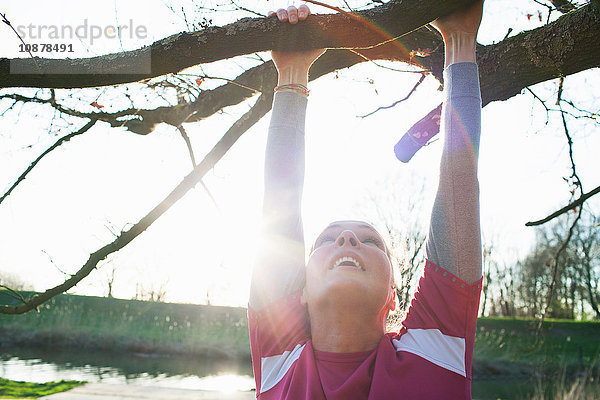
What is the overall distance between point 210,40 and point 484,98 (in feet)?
4.45

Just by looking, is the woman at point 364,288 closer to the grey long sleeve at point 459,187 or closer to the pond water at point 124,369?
the grey long sleeve at point 459,187

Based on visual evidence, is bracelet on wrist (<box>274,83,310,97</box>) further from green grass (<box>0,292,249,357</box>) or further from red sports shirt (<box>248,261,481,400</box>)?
green grass (<box>0,292,249,357</box>)

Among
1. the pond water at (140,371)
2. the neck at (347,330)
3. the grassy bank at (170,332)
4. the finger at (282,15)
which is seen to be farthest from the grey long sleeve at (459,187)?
the grassy bank at (170,332)

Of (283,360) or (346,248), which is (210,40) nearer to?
(346,248)

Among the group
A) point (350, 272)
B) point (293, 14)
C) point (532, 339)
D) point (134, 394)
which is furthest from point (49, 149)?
point (532, 339)

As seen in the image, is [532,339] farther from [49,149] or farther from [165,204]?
[49,149]

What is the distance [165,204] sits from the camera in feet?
8.05

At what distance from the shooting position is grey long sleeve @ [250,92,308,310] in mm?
1542

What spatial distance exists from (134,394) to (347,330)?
7.26 m

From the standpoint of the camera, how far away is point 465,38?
1.56 metres

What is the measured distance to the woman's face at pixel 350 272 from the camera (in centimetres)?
135

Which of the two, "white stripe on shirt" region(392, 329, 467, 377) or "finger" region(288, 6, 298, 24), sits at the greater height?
"finger" region(288, 6, 298, 24)

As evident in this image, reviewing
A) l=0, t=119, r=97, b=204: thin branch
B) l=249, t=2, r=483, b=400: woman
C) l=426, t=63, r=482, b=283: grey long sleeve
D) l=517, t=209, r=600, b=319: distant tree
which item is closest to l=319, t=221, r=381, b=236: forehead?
l=249, t=2, r=483, b=400: woman

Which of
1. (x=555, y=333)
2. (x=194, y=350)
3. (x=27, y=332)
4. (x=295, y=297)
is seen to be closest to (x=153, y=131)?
(x=295, y=297)
